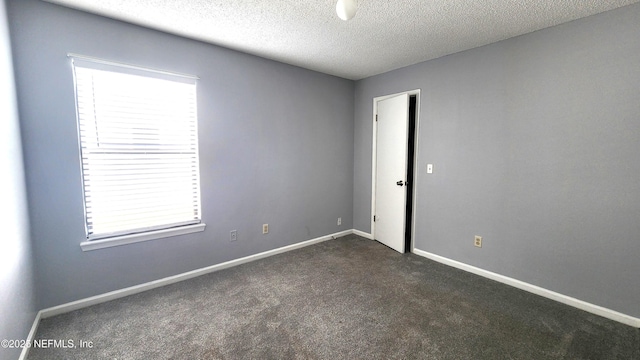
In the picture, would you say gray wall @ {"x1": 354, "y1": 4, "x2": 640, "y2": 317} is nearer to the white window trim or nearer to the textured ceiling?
the textured ceiling

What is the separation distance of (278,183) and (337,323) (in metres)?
1.94

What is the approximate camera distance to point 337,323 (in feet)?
6.89

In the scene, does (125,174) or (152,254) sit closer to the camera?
(125,174)

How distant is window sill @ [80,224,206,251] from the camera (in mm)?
2305

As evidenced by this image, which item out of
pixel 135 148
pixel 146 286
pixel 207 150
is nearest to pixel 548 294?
pixel 207 150

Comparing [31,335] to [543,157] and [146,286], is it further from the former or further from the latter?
[543,157]

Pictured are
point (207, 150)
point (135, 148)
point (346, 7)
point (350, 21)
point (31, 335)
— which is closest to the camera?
point (346, 7)

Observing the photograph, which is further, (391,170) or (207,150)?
(391,170)

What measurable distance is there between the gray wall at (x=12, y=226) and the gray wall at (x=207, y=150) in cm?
16

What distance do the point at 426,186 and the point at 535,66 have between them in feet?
5.34

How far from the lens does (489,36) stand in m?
2.61

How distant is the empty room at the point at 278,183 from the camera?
194cm

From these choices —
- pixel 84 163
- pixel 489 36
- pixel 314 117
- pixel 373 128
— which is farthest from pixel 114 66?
pixel 489 36

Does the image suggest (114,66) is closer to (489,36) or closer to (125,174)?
(125,174)
